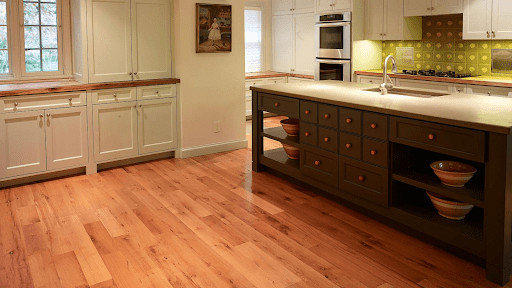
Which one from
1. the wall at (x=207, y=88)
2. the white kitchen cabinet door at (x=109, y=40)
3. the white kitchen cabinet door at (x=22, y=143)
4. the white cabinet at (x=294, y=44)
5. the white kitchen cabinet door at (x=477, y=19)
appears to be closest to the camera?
the white kitchen cabinet door at (x=22, y=143)

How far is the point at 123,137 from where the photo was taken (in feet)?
15.9

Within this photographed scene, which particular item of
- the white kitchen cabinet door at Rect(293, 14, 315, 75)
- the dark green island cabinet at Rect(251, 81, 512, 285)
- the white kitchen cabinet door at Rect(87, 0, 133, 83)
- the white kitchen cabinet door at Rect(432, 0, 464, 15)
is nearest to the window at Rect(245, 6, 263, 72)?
the white kitchen cabinet door at Rect(293, 14, 315, 75)

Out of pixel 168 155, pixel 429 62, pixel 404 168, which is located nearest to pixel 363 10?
pixel 429 62

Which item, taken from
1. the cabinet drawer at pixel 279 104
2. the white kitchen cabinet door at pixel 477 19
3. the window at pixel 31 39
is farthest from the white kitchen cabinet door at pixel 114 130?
the white kitchen cabinet door at pixel 477 19

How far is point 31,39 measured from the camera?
15.3 feet

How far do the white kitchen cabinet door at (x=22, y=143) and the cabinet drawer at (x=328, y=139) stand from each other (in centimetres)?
252

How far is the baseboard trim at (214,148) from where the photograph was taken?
5275 mm

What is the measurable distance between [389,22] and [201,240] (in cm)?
441

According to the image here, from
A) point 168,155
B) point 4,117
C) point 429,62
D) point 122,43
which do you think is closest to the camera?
point 4,117

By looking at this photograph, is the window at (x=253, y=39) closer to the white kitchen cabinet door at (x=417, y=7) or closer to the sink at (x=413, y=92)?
the white kitchen cabinet door at (x=417, y=7)

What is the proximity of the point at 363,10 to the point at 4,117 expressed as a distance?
4.69 meters

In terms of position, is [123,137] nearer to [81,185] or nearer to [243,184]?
[81,185]

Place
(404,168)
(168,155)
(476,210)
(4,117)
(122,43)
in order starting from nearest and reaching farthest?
(476,210), (404,168), (4,117), (122,43), (168,155)

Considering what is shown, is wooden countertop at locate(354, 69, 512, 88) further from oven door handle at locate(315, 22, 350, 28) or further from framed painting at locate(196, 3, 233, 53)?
framed painting at locate(196, 3, 233, 53)
